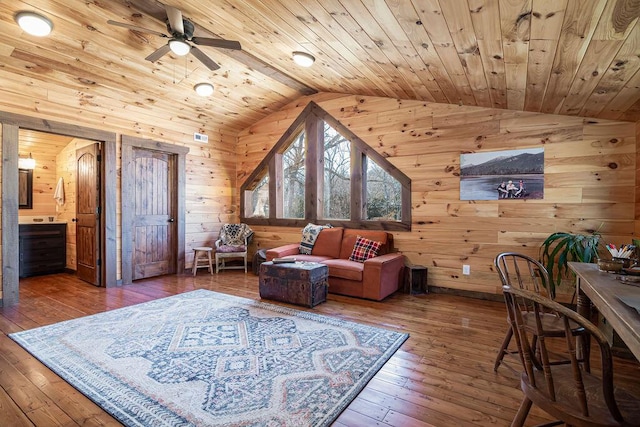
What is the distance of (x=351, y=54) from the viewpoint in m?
3.24

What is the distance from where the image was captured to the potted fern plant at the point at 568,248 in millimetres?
3062

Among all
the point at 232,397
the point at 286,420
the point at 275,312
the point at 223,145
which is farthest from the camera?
the point at 223,145

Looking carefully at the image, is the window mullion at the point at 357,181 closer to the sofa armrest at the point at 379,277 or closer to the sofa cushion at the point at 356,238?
the sofa cushion at the point at 356,238

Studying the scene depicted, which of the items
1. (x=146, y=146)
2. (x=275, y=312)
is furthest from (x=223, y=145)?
(x=275, y=312)

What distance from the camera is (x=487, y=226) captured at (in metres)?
4.01

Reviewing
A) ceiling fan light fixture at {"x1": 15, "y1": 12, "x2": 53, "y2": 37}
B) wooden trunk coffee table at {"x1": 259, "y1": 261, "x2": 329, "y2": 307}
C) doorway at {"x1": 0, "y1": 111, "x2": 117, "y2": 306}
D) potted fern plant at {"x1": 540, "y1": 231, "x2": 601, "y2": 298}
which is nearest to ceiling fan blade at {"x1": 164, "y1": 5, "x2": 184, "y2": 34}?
ceiling fan light fixture at {"x1": 15, "y1": 12, "x2": 53, "y2": 37}

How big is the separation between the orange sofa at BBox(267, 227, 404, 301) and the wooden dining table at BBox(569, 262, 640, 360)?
202cm

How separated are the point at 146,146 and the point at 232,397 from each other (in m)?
4.34

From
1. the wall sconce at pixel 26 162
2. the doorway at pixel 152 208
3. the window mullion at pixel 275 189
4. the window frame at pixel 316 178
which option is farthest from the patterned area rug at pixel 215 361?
the wall sconce at pixel 26 162

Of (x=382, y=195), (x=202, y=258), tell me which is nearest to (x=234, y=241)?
(x=202, y=258)

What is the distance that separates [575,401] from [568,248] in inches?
99.1

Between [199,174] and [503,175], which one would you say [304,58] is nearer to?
[503,175]

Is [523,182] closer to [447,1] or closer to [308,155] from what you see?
[447,1]

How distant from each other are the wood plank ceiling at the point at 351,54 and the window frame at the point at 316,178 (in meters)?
0.66
